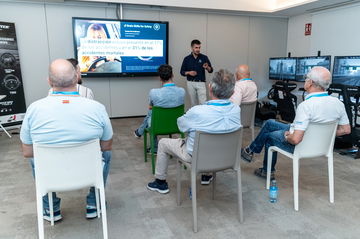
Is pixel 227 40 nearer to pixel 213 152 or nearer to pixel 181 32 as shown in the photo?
pixel 181 32

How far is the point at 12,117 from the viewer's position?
5.11 m

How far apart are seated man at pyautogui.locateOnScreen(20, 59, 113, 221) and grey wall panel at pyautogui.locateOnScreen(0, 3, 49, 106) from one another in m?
4.43

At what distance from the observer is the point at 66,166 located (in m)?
1.70

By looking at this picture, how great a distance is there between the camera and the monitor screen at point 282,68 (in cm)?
627

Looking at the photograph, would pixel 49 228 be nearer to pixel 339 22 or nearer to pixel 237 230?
pixel 237 230

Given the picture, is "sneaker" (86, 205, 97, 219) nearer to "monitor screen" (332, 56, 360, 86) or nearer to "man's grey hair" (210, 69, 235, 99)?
"man's grey hair" (210, 69, 235, 99)

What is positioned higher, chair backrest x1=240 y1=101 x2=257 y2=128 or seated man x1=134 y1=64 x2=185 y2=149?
seated man x1=134 y1=64 x2=185 y2=149

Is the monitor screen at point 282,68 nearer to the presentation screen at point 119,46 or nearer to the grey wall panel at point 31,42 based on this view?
the presentation screen at point 119,46


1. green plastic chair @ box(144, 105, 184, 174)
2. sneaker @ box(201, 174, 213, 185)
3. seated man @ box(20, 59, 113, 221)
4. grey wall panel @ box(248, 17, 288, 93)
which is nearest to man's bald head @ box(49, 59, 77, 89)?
seated man @ box(20, 59, 113, 221)

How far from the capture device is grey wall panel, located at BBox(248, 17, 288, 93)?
23.4 feet

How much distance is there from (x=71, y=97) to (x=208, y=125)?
958 mm

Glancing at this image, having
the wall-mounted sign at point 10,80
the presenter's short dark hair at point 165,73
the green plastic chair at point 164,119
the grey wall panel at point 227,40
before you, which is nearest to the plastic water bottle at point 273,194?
the green plastic chair at point 164,119

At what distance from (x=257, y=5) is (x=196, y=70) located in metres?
2.25

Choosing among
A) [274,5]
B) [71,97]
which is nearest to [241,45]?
[274,5]
